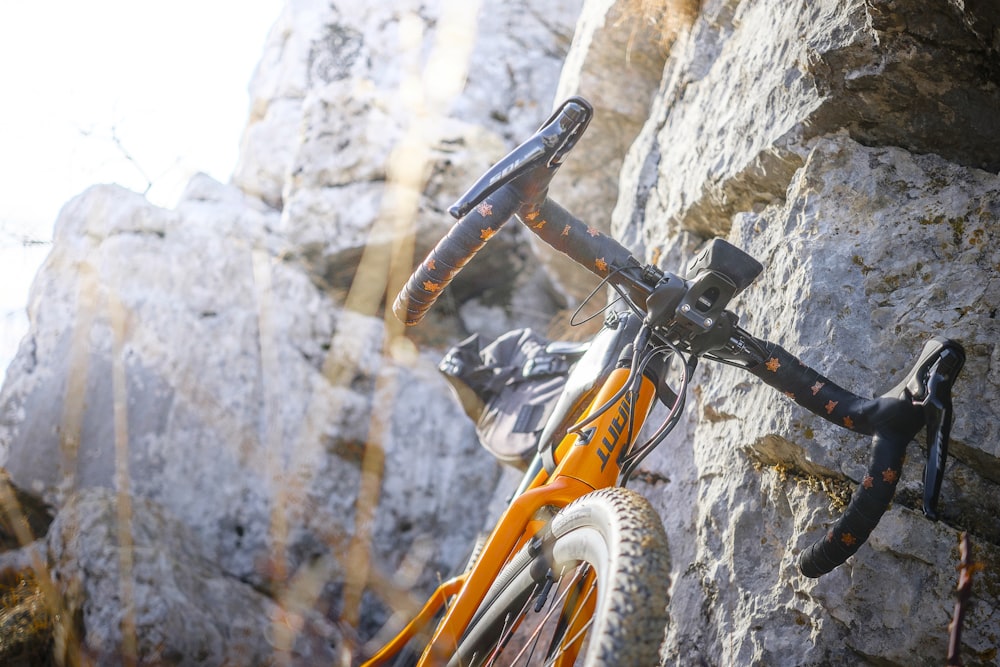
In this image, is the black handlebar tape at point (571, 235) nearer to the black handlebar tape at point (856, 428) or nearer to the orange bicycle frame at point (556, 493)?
the orange bicycle frame at point (556, 493)

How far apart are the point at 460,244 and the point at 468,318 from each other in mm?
3992

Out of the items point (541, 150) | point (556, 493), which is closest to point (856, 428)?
point (556, 493)

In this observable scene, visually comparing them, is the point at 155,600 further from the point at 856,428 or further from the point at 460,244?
the point at 856,428

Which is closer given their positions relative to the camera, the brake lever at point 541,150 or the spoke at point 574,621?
the spoke at point 574,621

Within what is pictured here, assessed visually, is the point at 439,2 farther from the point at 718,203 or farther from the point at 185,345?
the point at 718,203

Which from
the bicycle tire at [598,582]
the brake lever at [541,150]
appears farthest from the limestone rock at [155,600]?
the brake lever at [541,150]

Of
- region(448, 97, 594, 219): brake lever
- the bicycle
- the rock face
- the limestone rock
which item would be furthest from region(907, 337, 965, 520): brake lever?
the limestone rock

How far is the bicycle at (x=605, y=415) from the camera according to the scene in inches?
63.2

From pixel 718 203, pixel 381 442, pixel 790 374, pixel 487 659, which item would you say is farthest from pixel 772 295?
pixel 381 442

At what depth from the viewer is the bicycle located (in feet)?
5.26

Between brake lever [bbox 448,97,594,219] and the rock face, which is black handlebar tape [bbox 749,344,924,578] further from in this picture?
brake lever [bbox 448,97,594,219]

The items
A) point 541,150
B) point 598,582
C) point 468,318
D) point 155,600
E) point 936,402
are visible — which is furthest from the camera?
point 468,318

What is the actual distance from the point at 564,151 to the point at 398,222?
3763 millimetres

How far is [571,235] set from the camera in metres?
1.92
